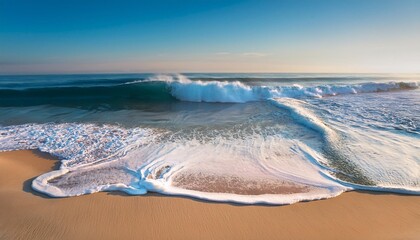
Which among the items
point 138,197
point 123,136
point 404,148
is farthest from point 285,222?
point 123,136

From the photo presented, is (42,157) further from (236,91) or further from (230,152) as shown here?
(236,91)

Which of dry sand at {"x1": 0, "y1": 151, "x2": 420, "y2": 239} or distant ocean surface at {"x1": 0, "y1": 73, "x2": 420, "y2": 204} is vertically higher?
distant ocean surface at {"x1": 0, "y1": 73, "x2": 420, "y2": 204}

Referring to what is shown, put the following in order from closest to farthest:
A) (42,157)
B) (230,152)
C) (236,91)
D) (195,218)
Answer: (195,218) → (42,157) → (230,152) → (236,91)

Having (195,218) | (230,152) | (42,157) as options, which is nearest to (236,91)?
(230,152)

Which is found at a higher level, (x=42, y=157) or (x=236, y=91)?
(x=236, y=91)

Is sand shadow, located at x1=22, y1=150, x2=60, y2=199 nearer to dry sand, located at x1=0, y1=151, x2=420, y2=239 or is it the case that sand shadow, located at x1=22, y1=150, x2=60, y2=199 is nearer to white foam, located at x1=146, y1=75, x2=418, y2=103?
dry sand, located at x1=0, y1=151, x2=420, y2=239

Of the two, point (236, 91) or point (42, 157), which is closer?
point (42, 157)

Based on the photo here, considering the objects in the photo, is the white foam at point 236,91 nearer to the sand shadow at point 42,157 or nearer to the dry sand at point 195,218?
the sand shadow at point 42,157

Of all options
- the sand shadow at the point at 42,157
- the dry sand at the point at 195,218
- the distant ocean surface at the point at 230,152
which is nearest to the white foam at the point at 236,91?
the distant ocean surface at the point at 230,152

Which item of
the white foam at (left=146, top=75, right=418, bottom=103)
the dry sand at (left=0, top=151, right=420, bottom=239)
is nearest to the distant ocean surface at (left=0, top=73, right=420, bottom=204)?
the dry sand at (left=0, top=151, right=420, bottom=239)

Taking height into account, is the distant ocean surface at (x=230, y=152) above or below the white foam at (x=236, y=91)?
below
